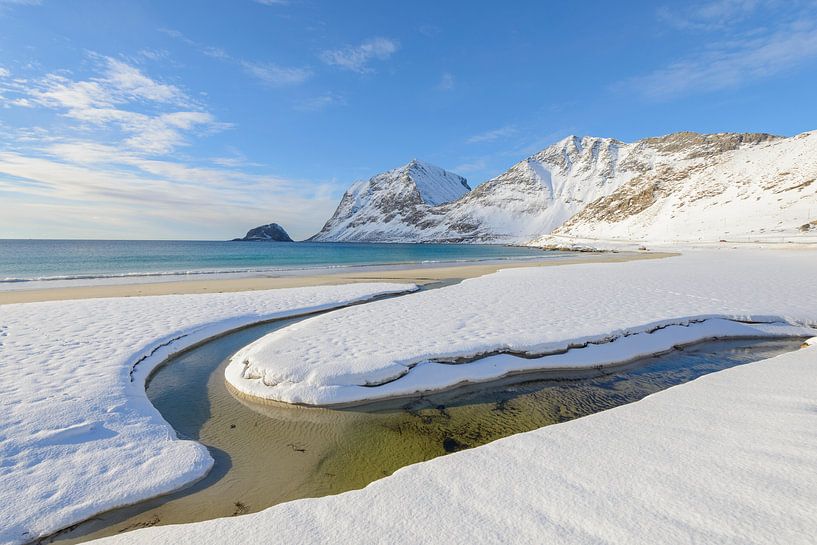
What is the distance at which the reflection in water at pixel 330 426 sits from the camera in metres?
4.60

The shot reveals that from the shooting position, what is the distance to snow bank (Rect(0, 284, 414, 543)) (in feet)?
14.0

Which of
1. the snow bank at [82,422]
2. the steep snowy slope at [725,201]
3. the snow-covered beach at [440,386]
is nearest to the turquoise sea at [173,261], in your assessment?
the snow-covered beach at [440,386]

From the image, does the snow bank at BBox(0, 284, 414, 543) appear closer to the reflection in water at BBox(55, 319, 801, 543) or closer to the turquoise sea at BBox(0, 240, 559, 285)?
the reflection in water at BBox(55, 319, 801, 543)

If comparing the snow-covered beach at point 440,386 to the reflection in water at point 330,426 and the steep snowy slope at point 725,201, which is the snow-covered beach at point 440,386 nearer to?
the reflection in water at point 330,426

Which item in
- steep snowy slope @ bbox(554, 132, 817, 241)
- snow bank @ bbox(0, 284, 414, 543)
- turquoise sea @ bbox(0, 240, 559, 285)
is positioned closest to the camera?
snow bank @ bbox(0, 284, 414, 543)

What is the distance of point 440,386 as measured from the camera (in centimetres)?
793

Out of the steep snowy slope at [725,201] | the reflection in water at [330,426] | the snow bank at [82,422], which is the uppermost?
the steep snowy slope at [725,201]

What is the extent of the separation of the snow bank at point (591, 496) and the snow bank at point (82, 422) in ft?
4.45

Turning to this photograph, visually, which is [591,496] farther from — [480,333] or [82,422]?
[82,422]

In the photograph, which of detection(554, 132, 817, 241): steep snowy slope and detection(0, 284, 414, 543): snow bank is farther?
detection(554, 132, 817, 241): steep snowy slope

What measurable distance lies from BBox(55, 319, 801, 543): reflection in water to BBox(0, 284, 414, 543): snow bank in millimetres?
350

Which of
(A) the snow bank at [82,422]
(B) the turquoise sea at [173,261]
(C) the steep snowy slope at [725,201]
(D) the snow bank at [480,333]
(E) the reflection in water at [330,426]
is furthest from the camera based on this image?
(C) the steep snowy slope at [725,201]

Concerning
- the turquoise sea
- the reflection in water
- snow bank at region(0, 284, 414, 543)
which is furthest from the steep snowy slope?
snow bank at region(0, 284, 414, 543)

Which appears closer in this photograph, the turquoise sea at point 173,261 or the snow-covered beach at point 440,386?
the snow-covered beach at point 440,386
